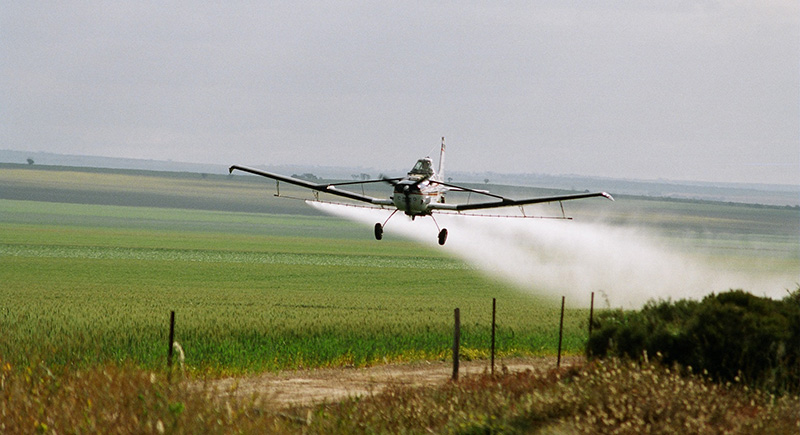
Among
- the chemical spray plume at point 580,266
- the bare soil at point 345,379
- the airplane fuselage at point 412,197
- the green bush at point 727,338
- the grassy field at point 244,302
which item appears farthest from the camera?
the chemical spray plume at point 580,266

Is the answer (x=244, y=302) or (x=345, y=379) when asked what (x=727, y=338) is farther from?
(x=244, y=302)

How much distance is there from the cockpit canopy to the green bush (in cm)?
1067

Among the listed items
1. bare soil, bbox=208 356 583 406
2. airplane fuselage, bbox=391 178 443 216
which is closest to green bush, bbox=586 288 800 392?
bare soil, bbox=208 356 583 406

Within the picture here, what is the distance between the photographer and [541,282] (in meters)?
87.0

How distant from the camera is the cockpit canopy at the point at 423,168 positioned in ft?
109

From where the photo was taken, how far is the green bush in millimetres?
20641

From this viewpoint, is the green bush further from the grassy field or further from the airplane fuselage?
the airplane fuselage

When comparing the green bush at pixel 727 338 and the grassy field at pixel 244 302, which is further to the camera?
the grassy field at pixel 244 302

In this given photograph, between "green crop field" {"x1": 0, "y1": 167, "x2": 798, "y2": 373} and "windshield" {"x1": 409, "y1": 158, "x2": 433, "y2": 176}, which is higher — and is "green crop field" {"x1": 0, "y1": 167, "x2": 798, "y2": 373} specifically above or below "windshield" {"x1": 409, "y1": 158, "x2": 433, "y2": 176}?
below

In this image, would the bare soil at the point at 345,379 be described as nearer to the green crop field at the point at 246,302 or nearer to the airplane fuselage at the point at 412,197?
the green crop field at the point at 246,302

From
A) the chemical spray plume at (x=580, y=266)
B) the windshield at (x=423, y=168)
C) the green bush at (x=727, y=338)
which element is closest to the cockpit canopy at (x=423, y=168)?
the windshield at (x=423, y=168)

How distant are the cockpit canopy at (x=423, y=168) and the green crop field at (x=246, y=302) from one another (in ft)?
20.0

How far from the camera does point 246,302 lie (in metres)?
60.2

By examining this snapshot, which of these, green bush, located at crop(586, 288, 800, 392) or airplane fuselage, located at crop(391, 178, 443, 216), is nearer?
green bush, located at crop(586, 288, 800, 392)
